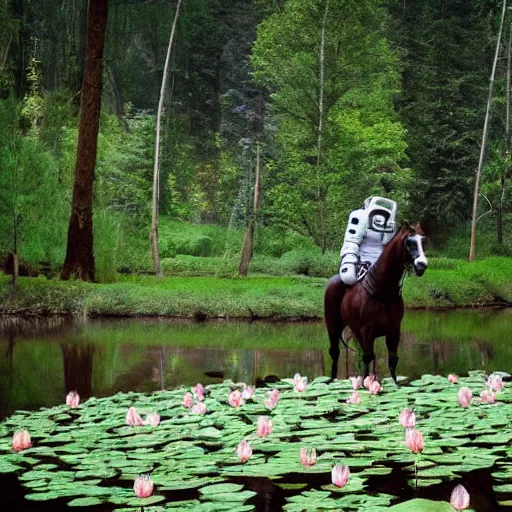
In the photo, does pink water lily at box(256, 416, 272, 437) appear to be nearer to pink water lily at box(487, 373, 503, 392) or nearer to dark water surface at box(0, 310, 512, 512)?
dark water surface at box(0, 310, 512, 512)

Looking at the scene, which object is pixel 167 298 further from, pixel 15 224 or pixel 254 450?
pixel 254 450

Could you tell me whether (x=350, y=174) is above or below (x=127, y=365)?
above

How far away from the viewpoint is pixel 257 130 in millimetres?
35125

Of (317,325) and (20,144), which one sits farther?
(20,144)

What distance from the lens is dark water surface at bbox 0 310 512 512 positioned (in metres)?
4.68

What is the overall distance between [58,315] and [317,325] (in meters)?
5.28

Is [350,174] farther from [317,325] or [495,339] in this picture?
[495,339]

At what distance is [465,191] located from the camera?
37750 millimetres

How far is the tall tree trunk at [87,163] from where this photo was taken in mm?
19000

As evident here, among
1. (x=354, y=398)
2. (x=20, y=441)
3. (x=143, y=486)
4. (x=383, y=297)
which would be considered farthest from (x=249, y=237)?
(x=143, y=486)

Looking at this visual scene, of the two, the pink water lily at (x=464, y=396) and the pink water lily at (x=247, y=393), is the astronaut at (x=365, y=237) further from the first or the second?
the pink water lily at (x=464, y=396)

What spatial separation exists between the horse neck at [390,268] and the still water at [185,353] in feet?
3.69

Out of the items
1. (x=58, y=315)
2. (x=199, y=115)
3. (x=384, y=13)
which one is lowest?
(x=58, y=315)

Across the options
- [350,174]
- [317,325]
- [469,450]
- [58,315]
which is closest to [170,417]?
[469,450]
